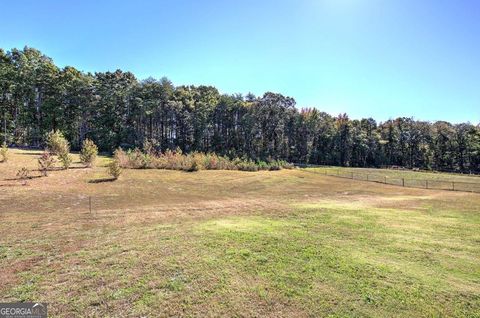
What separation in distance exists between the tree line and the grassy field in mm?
43862

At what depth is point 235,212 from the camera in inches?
563

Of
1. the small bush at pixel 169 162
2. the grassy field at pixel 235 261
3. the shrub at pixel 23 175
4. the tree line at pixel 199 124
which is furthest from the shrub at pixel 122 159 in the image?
the tree line at pixel 199 124

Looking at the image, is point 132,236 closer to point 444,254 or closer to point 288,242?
point 288,242

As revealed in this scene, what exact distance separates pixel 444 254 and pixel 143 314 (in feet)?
26.6

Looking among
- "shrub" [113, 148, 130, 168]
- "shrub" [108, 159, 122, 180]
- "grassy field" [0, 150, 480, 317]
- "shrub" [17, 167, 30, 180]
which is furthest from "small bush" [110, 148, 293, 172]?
"grassy field" [0, 150, 480, 317]

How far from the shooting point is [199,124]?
6291 centimetres

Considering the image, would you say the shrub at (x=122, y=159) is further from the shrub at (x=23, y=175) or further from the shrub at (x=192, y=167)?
the shrub at (x=23, y=175)

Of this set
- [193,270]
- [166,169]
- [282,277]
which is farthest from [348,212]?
[166,169]

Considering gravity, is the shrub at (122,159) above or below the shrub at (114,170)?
above

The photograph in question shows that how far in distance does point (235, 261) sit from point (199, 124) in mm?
56984

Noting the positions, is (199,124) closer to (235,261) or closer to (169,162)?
(169,162)

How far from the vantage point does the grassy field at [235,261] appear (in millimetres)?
5449

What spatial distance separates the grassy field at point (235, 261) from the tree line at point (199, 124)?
43862mm

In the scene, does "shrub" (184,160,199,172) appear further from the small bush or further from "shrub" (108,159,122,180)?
"shrub" (108,159,122,180)
